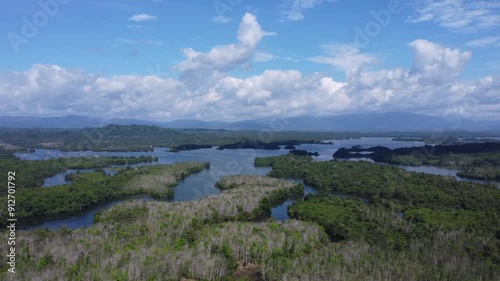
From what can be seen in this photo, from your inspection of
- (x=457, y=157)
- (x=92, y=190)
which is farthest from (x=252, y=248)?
(x=457, y=157)

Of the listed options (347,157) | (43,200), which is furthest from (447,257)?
(347,157)

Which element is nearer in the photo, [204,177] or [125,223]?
[125,223]

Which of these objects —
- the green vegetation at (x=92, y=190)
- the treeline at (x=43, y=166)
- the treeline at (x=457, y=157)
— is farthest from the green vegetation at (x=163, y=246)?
the treeline at (x=457, y=157)

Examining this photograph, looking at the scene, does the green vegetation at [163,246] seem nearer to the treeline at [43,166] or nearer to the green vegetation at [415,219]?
the green vegetation at [415,219]

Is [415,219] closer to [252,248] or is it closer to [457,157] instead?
[252,248]

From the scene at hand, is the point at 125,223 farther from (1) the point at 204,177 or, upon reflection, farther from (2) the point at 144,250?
(1) the point at 204,177

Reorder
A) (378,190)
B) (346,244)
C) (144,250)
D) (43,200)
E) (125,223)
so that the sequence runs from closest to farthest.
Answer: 1. (144,250)
2. (346,244)
3. (125,223)
4. (43,200)
5. (378,190)

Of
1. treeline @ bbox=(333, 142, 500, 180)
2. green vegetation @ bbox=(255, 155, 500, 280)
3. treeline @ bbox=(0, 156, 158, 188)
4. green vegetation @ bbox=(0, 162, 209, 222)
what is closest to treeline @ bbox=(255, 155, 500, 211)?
green vegetation @ bbox=(255, 155, 500, 280)
